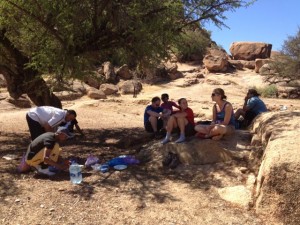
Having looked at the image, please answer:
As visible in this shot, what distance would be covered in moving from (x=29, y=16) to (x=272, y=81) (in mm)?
21315

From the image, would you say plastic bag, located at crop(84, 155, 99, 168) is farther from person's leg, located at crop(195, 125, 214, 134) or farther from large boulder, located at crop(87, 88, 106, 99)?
large boulder, located at crop(87, 88, 106, 99)

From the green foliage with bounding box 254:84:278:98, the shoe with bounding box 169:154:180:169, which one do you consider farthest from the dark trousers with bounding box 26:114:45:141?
the green foliage with bounding box 254:84:278:98

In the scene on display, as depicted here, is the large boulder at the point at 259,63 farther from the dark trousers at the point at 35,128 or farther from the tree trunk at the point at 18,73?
the dark trousers at the point at 35,128

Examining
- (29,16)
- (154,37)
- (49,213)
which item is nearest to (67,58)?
(29,16)

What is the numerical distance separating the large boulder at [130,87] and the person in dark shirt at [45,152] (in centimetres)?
1714

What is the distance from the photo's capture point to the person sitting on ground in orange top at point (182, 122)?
23.5 feet

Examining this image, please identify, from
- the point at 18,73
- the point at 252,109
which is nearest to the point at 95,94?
the point at 18,73

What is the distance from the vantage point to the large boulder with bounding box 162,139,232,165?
263 inches

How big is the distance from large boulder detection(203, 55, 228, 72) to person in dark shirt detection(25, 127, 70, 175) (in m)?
23.5

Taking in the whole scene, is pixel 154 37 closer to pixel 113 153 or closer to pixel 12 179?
pixel 113 153

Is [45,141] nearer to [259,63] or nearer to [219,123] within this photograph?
[219,123]

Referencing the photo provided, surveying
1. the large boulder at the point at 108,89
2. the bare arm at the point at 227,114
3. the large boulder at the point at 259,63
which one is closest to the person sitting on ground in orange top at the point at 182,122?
the bare arm at the point at 227,114

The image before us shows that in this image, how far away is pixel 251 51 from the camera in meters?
33.3

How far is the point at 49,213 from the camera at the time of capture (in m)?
4.98
